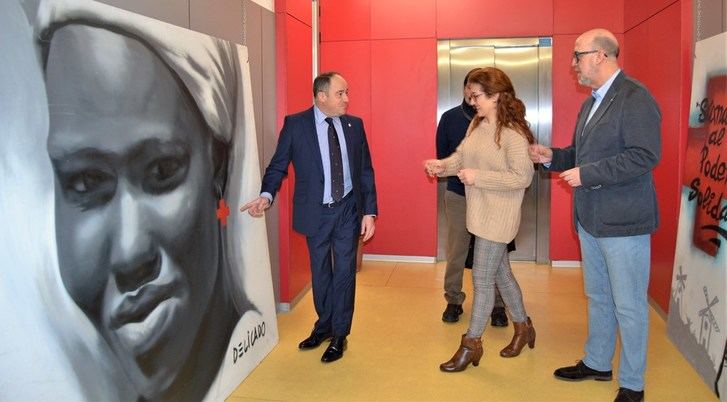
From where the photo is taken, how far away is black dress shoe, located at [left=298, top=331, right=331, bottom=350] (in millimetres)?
4117

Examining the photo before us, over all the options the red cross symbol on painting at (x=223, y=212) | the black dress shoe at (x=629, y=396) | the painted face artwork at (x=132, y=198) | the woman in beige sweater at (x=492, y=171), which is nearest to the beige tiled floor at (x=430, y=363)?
the black dress shoe at (x=629, y=396)

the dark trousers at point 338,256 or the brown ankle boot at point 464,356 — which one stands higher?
the dark trousers at point 338,256

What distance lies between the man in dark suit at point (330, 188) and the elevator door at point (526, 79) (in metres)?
2.78

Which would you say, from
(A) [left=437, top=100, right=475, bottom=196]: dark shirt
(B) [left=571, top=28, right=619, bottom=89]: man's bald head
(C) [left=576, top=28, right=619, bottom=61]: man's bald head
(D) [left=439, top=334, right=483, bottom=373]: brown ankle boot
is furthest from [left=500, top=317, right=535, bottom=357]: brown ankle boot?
(C) [left=576, top=28, right=619, bottom=61]: man's bald head

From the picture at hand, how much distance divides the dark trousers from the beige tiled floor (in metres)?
0.29

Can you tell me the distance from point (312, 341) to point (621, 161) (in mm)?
2182

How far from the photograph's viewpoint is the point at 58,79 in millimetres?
2176

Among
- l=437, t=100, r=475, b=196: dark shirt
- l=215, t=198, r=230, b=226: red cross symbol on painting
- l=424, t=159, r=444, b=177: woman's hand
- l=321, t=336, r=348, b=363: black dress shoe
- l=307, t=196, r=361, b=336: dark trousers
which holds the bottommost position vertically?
l=321, t=336, r=348, b=363: black dress shoe

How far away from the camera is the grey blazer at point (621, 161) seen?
118 inches

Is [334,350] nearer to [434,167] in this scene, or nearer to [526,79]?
[434,167]

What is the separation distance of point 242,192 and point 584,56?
198 centimetres

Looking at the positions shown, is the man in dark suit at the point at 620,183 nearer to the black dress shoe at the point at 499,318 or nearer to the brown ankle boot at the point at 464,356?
the brown ankle boot at the point at 464,356

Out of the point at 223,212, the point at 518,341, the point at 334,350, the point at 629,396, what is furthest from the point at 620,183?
the point at 223,212

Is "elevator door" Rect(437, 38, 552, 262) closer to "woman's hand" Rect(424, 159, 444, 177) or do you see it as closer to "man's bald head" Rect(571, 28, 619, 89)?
"woman's hand" Rect(424, 159, 444, 177)
